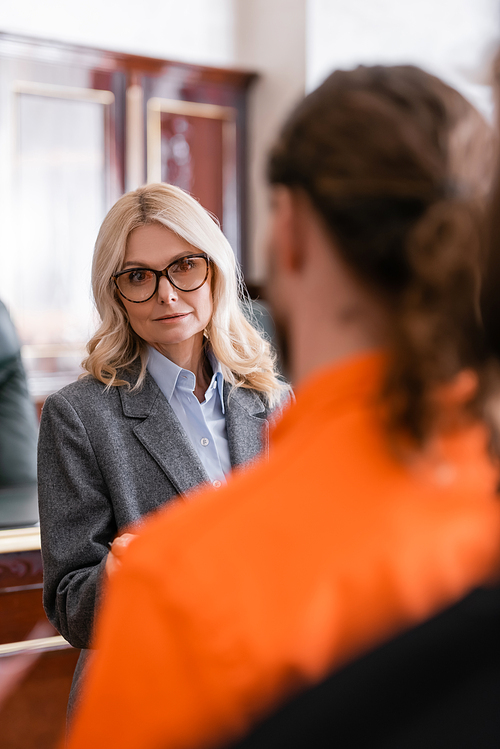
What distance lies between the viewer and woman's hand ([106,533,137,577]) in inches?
40.3

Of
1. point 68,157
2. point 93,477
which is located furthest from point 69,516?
point 68,157

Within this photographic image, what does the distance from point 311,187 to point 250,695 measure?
332 mm

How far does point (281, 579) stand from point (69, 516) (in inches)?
31.8

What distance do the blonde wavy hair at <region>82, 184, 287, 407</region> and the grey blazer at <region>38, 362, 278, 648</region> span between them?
0.07 meters

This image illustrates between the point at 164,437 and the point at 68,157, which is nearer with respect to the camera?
the point at 164,437

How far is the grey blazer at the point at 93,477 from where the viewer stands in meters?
1.13

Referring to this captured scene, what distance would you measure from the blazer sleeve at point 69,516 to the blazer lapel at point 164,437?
0.10 meters

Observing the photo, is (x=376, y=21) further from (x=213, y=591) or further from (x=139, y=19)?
(x=213, y=591)

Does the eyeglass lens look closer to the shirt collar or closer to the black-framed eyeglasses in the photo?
the black-framed eyeglasses

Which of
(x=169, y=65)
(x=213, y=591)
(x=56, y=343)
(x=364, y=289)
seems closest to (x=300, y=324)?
(x=364, y=289)

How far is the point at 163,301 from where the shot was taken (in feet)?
4.11

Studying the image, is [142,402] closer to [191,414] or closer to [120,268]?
[191,414]

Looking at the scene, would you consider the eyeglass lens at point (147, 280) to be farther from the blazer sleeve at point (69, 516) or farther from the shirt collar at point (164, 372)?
the blazer sleeve at point (69, 516)

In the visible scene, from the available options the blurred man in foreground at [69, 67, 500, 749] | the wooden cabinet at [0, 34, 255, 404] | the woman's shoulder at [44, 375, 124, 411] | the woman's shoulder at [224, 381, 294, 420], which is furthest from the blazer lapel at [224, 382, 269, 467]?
the wooden cabinet at [0, 34, 255, 404]
